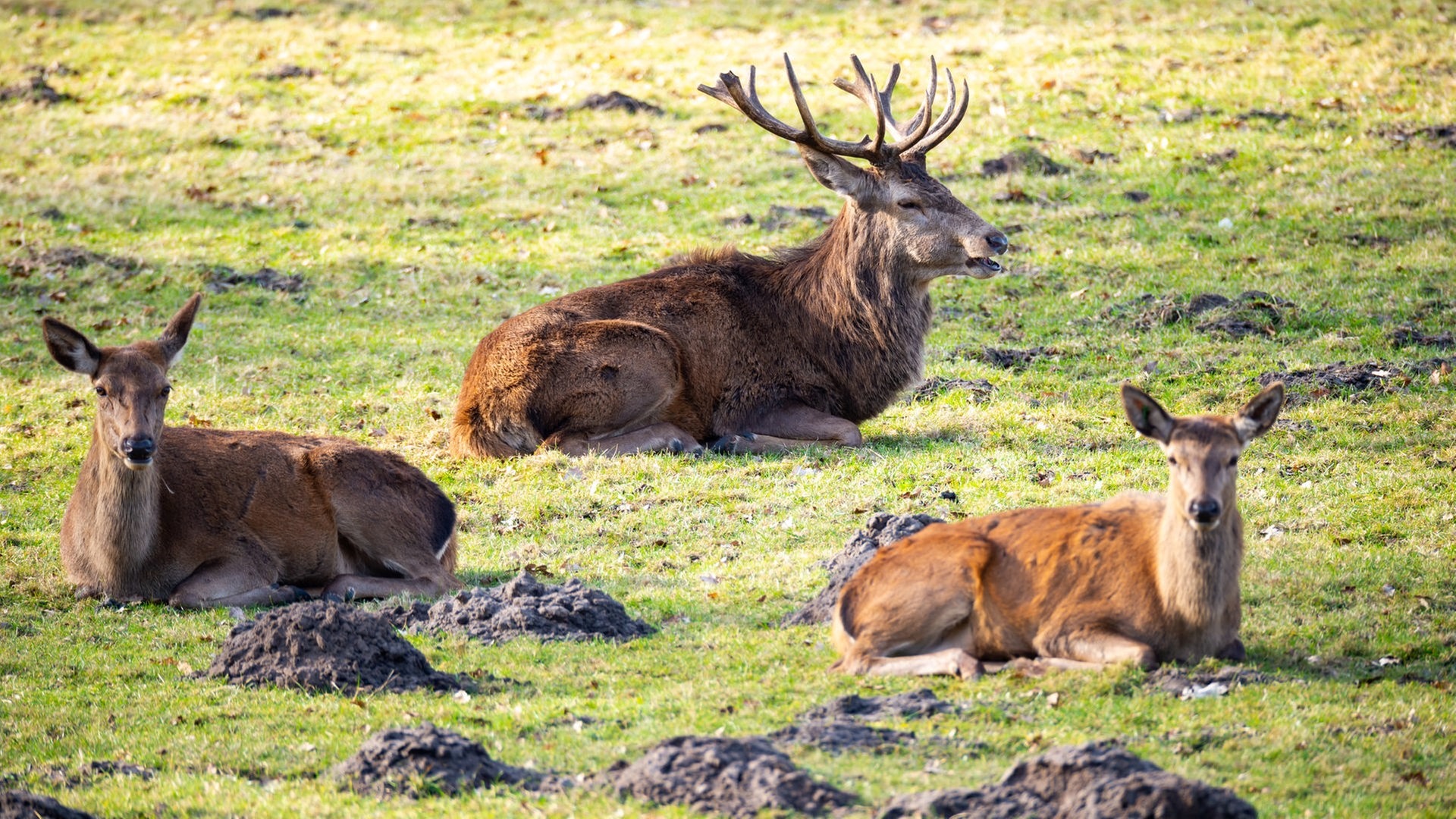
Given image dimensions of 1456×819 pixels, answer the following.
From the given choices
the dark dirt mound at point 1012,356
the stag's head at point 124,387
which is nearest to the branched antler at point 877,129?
the dark dirt mound at point 1012,356

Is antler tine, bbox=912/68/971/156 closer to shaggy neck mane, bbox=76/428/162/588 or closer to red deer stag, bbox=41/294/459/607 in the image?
red deer stag, bbox=41/294/459/607

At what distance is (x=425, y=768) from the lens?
19.5ft

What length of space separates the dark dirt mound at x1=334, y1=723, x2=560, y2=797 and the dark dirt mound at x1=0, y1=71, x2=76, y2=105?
790 inches

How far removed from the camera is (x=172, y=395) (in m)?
13.9

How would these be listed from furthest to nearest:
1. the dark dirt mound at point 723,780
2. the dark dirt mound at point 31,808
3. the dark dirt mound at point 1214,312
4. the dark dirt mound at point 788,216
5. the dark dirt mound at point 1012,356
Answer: the dark dirt mound at point 788,216 → the dark dirt mound at point 1214,312 → the dark dirt mound at point 1012,356 → the dark dirt mound at point 31,808 → the dark dirt mound at point 723,780

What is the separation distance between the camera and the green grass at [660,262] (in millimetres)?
6555

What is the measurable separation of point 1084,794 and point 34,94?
22578 millimetres

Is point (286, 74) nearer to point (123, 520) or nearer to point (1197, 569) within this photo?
point (123, 520)

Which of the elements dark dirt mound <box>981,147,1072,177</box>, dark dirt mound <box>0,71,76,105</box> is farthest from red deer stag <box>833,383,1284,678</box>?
dark dirt mound <box>0,71,76,105</box>

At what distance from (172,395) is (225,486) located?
5093mm

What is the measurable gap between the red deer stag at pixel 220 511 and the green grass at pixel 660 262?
34 cm

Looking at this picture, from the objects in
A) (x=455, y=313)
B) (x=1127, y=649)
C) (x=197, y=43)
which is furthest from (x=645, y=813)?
(x=197, y=43)

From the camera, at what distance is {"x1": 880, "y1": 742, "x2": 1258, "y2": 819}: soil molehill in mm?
5020

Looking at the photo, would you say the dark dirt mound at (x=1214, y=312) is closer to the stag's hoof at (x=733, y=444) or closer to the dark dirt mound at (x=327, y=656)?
the stag's hoof at (x=733, y=444)
